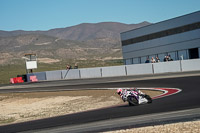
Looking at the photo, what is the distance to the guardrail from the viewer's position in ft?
112

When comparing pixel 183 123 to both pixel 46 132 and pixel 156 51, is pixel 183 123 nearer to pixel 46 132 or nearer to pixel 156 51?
pixel 46 132

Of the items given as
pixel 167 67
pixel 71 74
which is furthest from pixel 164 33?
pixel 167 67

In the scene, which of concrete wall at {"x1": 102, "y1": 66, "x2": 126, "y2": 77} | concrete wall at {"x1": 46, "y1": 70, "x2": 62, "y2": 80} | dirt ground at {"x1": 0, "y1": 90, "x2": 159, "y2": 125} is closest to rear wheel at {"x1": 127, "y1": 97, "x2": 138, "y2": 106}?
dirt ground at {"x1": 0, "y1": 90, "x2": 159, "y2": 125}

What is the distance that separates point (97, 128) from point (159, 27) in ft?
139

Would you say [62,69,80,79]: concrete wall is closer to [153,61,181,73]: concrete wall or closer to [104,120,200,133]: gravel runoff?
[153,61,181,73]: concrete wall

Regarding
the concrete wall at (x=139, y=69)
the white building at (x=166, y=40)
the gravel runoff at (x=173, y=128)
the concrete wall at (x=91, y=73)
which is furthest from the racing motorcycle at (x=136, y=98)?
the white building at (x=166, y=40)

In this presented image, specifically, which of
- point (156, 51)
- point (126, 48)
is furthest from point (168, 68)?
point (126, 48)

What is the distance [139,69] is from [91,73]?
7.89 m

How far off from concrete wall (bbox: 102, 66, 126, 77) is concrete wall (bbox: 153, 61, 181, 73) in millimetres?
4760

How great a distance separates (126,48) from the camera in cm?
5794

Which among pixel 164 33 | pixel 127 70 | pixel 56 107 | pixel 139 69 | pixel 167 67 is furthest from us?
pixel 164 33

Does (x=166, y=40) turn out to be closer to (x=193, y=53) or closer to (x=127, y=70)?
(x=193, y=53)

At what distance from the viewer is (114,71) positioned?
40.6 metres

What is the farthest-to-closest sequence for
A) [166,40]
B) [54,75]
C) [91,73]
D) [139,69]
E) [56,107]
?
[54,75], [166,40], [91,73], [139,69], [56,107]
